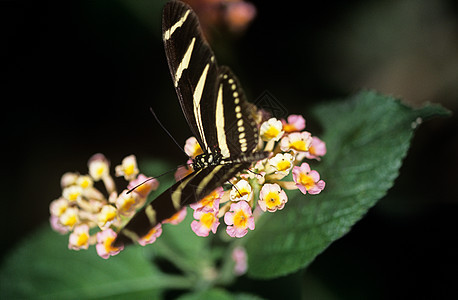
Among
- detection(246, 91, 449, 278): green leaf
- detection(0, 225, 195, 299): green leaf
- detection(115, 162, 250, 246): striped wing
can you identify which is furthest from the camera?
detection(0, 225, 195, 299): green leaf

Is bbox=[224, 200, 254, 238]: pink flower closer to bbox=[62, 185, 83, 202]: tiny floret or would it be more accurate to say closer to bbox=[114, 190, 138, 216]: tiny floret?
bbox=[114, 190, 138, 216]: tiny floret

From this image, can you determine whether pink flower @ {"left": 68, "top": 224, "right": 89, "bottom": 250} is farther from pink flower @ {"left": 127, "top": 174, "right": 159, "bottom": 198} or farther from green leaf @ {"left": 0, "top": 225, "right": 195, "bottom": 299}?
green leaf @ {"left": 0, "top": 225, "right": 195, "bottom": 299}

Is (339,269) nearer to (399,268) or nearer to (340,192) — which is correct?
(399,268)

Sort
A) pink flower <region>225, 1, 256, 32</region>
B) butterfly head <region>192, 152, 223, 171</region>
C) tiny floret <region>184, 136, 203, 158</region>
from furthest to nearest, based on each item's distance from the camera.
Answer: pink flower <region>225, 1, 256, 32</region>
tiny floret <region>184, 136, 203, 158</region>
butterfly head <region>192, 152, 223, 171</region>

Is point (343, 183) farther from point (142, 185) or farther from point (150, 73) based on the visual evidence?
point (150, 73)

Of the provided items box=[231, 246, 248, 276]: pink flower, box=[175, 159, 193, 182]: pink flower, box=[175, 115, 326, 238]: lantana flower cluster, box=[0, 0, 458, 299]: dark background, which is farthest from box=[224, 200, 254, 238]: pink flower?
box=[0, 0, 458, 299]: dark background

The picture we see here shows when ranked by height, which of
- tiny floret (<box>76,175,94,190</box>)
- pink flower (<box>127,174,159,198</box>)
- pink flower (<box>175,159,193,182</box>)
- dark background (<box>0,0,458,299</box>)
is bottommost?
pink flower (<box>127,174,159,198</box>)

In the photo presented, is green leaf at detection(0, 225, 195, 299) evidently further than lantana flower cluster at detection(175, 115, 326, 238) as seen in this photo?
Yes

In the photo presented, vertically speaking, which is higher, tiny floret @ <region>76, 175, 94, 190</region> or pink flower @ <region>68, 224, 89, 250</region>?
tiny floret @ <region>76, 175, 94, 190</region>
